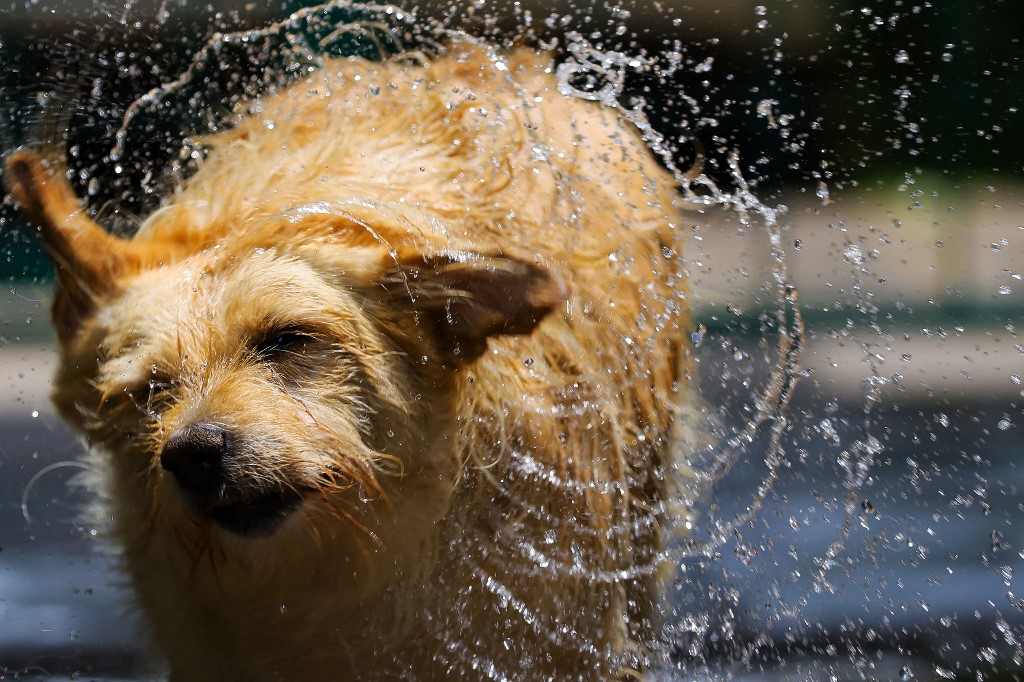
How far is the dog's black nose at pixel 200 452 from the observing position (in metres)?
2.13

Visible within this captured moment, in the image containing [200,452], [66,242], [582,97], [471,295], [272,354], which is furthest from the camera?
[582,97]

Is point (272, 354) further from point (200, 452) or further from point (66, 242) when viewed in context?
point (66, 242)

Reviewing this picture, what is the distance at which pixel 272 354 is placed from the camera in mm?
2330

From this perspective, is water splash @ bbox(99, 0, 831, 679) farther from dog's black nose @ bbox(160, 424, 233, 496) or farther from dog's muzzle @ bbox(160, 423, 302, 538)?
dog's black nose @ bbox(160, 424, 233, 496)

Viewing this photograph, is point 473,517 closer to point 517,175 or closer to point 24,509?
point 517,175

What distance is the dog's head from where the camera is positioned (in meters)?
2.24

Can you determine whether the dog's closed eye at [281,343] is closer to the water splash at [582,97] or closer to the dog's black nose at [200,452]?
the dog's black nose at [200,452]

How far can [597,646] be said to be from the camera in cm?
300

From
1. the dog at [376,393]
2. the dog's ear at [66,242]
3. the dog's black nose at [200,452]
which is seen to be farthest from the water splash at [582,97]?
the dog's black nose at [200,452]

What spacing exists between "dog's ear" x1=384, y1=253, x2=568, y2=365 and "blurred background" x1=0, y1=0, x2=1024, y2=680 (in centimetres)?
95

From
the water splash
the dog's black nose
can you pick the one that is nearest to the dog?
the dog's black nose

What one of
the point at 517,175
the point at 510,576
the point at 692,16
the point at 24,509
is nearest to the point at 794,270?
the point at 692,16

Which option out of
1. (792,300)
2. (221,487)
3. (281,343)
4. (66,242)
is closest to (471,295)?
(281,343)

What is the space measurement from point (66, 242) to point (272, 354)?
0.72m
